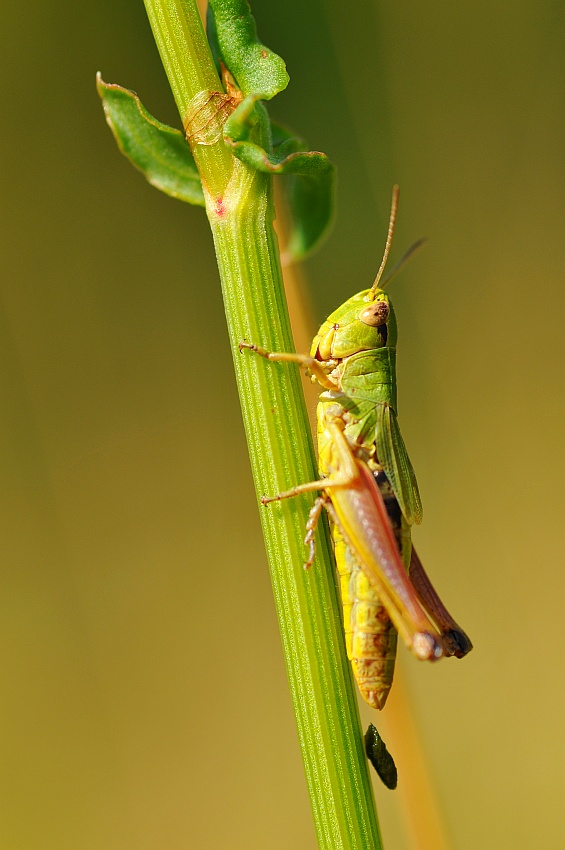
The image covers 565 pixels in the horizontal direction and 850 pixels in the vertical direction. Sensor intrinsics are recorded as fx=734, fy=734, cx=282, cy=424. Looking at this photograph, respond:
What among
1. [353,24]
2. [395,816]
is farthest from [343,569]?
[353,24]

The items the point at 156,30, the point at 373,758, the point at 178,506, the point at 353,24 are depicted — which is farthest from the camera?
the point at 178,506

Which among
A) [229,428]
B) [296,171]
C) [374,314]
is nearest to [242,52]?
[296,171]

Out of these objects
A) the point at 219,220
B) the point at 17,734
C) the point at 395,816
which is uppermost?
the point at 219,220

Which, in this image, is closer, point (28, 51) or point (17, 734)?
point (17, 734)

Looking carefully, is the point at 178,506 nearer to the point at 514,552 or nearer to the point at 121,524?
the point at 121,524

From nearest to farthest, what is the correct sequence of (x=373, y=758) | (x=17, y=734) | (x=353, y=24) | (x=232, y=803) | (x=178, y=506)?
(x=373, y=758) < (x=17, y=734) < (x=232, y=803) < (x=353, y=24) < (x=178, y=506)

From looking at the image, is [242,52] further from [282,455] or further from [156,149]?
[282,455]

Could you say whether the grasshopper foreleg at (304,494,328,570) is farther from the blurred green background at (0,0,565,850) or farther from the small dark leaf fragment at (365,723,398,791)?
the blurred green background at (0,0,565,850)
